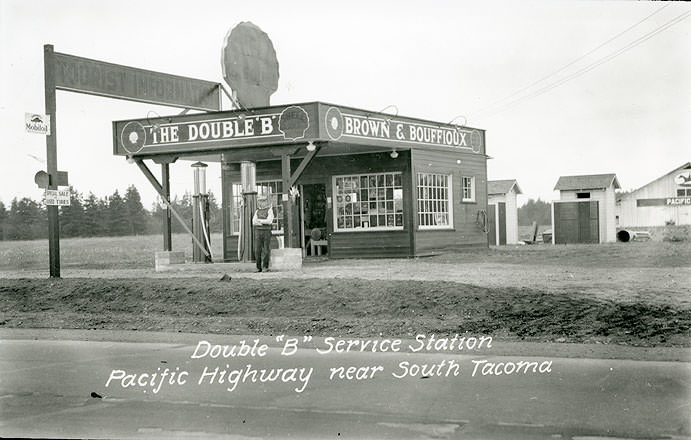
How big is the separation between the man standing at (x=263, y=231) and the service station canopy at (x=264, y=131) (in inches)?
81.7

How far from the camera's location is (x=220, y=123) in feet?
63.1

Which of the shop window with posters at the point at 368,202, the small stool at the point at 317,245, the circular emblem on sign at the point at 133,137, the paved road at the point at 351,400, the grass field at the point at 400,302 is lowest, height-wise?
the paved road at the point at 351,400

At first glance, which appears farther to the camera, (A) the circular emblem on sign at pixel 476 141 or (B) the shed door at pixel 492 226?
(B) the shed door at pixel 492 226

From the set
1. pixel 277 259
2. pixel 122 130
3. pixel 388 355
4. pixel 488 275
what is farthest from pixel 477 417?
pixel 122 130

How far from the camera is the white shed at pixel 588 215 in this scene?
38.2m

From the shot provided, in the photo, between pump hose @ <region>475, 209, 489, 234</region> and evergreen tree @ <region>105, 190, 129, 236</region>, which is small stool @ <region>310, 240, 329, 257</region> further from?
evergreen tree @ <region>105, 190, 129, 236</region>

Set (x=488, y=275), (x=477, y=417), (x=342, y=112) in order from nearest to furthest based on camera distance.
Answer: (x=477, y=417)
(x=488, y=275)
(x=342, y=112)

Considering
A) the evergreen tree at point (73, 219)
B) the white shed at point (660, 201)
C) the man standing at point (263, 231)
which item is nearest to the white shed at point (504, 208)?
the white shed at point (660, 201)

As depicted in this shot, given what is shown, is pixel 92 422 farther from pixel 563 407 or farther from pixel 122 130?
pixel 122 130

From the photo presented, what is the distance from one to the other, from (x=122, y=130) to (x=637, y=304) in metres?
13.8

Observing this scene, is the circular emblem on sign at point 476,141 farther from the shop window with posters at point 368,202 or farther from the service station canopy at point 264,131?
the shop window with posters at point 368,202

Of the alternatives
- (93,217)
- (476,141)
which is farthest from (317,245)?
(93,217)

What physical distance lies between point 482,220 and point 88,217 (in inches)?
1737

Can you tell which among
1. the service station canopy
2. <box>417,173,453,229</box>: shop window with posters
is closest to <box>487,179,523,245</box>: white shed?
<box>417,173,453,229</box>: shop window with posters
